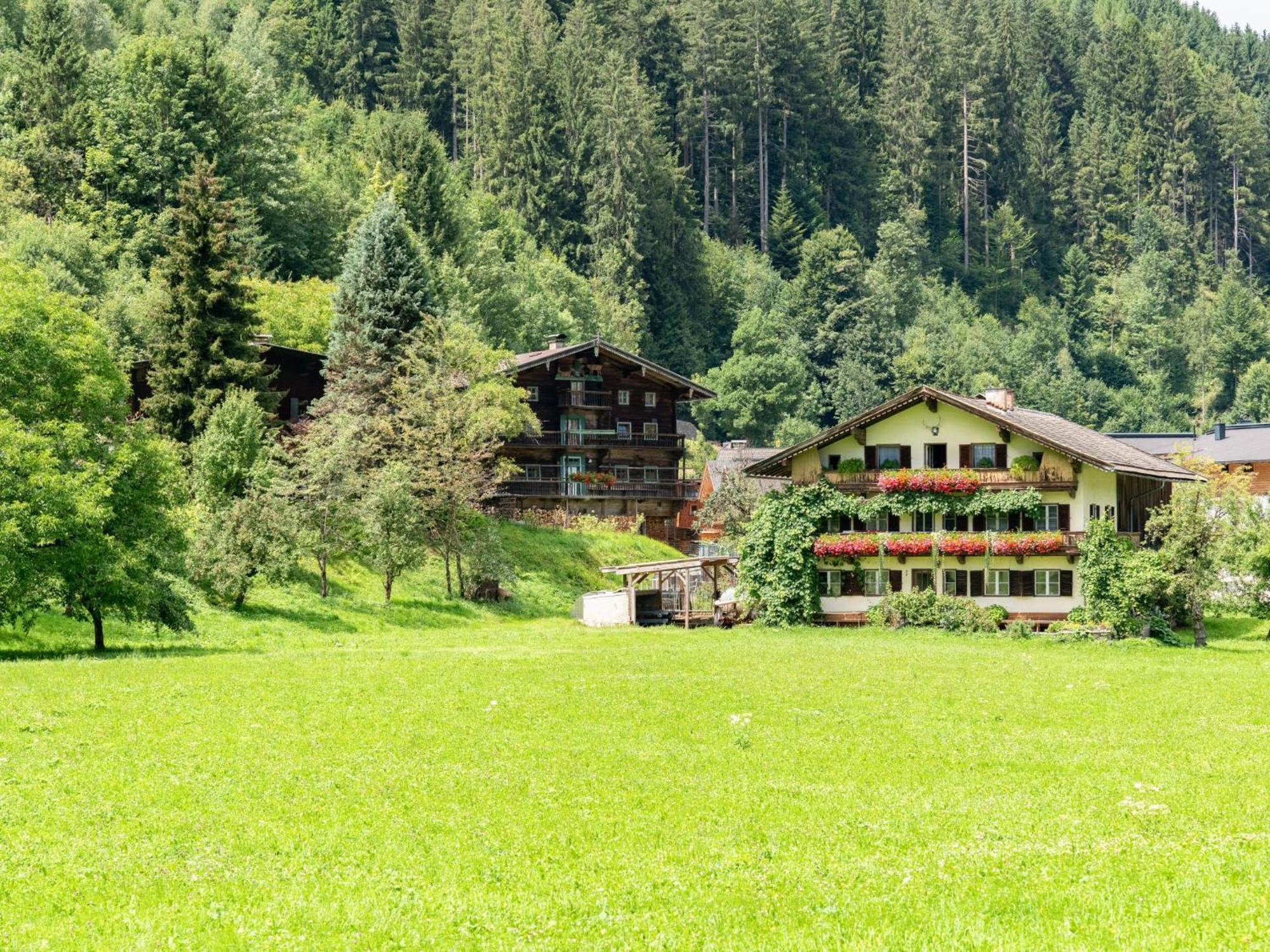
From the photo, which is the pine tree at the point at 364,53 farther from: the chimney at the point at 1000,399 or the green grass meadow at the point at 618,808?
the green grass meadow at the point at 618,808

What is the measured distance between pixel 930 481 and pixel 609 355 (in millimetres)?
31831

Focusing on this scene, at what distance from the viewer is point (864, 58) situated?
622 feet

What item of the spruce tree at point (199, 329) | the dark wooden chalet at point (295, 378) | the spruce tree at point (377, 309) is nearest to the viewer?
the spruce tree at point (199, 329)

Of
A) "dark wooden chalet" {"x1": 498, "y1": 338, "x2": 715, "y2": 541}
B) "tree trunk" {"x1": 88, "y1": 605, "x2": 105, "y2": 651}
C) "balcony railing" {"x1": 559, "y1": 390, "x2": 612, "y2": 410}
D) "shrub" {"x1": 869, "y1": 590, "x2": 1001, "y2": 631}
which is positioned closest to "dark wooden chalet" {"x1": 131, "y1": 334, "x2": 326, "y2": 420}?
"dark wooden chalet" {"x1": 498, "y1": 338, "x2": 715, "y2": 541}

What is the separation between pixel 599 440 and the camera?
8825 centimetres

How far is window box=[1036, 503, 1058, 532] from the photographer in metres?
59.2

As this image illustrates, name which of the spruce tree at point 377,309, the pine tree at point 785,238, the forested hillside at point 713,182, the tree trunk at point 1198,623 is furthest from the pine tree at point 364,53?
the tree trunk at point 1198,623

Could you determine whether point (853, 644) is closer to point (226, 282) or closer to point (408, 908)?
point (226, 282)

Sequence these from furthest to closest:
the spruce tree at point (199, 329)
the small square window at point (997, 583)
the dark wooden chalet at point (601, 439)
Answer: the dark wooden chalet at point (601, 439) → the spruce tree at point (199, 329) → the small square window at point (997, 583)

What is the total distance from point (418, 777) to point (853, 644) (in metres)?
31.2

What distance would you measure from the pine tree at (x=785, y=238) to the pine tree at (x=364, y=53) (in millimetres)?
46792

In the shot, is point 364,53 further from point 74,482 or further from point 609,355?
point 74,482

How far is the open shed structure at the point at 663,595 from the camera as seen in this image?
198 feet

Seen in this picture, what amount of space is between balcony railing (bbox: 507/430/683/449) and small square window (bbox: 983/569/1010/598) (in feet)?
104
